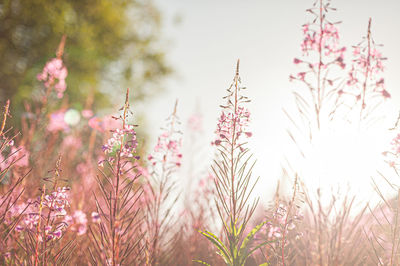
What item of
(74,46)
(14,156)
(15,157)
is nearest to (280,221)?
(15,157)

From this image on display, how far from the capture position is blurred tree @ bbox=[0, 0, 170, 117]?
12109 millimetres

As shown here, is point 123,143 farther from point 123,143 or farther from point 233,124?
point 233,124

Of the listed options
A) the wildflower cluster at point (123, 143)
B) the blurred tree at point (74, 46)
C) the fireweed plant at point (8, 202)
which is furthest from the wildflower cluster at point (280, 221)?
the blurred tree at point (74, 46)

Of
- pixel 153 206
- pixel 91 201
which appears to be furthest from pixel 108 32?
pixel 153 206

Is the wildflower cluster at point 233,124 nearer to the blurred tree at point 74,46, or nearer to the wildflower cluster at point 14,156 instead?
the wildflower cluster at point 14,156

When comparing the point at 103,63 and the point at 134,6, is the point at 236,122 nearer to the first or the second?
the point at 103,63

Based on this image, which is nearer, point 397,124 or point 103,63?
point 397,124

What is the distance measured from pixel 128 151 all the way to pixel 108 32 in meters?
15.2

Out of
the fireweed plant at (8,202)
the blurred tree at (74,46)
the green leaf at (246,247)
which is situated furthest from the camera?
the blurred tree at (74,46)

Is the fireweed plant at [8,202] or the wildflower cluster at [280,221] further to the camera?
the wildflower cluster at [280,221]

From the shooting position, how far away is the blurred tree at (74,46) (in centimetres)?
1211

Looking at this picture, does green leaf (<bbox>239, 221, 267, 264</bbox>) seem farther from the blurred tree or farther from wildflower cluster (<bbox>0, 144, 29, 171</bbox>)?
the blurred tree

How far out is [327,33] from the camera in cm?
200

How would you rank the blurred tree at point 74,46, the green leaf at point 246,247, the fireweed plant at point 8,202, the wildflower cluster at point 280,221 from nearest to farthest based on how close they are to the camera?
the fireweed plant at point 8,202 < the green leaf at point 246,247 < the wildflower cluster at point 280,221 < the blurred tree at point 74,46
